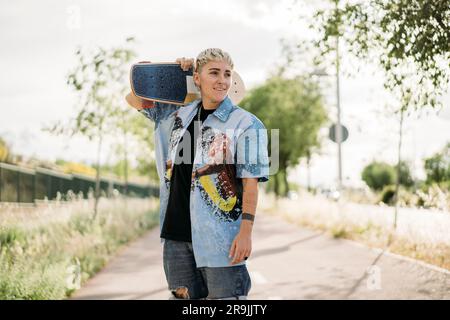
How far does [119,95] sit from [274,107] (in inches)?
829

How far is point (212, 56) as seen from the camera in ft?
10.8

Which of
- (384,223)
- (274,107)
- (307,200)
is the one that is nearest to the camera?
(384,223)

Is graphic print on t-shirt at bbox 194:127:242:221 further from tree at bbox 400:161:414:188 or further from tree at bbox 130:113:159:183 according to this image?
tree at bbox 400:161:414:188

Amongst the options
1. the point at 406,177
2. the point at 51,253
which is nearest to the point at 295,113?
the point at 406,177

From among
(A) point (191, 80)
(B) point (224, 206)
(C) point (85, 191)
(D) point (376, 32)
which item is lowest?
(C) point (85, 191)

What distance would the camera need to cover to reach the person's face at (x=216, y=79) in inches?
130

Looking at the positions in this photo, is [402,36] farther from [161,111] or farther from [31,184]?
[31,184]

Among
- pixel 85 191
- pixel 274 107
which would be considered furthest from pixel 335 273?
pixel 274 107

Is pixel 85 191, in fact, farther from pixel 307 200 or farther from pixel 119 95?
pixel 119 95

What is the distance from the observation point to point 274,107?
36.1 meters

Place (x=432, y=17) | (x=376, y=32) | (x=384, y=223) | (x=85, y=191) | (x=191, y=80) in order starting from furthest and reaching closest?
(x=85, y=191), (x=384, y=223), (x=376, y=32), (x=432, y=17), (x=191, y=80)

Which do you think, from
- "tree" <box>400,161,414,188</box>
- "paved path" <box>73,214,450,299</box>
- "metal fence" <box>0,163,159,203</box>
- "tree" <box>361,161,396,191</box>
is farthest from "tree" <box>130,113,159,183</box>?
"tree" <box>361,161,396,191</box>

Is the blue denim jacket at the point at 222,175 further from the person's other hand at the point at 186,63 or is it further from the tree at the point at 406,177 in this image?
the tree at the point at 406,177

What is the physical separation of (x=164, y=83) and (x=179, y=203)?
2.41ft
